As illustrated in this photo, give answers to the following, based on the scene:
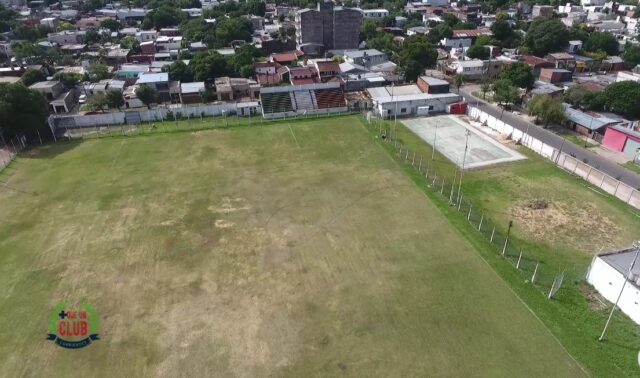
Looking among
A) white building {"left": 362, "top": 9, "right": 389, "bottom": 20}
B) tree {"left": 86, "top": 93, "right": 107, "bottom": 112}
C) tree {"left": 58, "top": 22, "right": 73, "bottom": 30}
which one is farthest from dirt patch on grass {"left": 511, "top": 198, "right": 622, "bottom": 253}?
tree {"left": 58, "top": 22, "right": 73, "bottom": 30}

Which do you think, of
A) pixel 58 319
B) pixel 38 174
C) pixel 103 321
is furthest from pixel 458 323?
pixel 38 174

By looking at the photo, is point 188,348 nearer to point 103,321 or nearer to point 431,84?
point 103,321

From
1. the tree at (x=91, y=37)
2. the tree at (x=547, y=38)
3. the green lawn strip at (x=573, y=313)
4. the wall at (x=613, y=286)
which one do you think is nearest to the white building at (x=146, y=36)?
the tree at (x=91, y=37)

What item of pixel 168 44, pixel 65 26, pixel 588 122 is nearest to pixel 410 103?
pixel 588 122

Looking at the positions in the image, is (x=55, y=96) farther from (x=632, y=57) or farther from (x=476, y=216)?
(x=632, y=57)

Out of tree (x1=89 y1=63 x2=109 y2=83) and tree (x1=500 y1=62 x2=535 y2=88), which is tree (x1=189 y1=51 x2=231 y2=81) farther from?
tree (x1=500 y1=62 x2=535 y2=88)

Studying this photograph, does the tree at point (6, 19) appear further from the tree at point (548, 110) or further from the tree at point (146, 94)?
the tree at point (548, 110)
